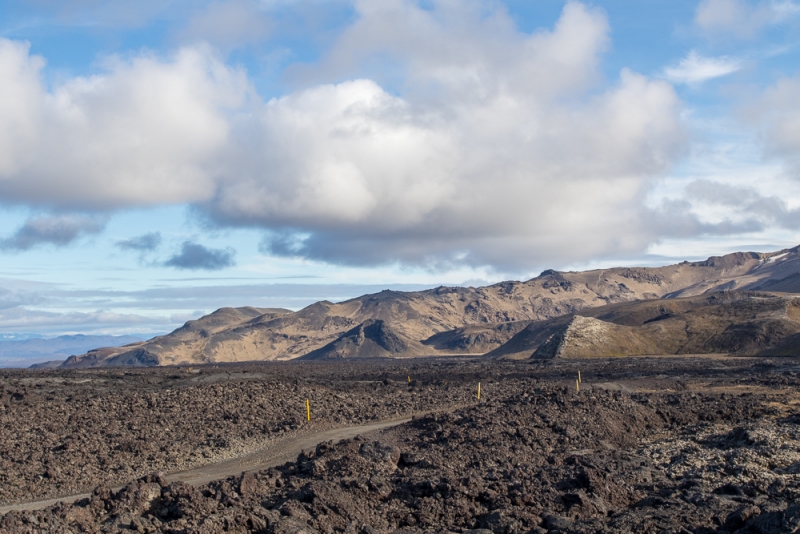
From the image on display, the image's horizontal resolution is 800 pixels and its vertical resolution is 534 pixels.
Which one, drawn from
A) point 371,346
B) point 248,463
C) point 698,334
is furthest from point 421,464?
point 371,346

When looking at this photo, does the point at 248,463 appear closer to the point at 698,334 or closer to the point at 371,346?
the point at 698,334

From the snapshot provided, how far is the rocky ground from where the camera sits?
1173 cm

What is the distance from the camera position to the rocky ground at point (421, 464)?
1173 cm

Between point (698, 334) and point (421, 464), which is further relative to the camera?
point (698, 334)

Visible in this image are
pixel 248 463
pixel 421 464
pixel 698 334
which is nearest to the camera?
pixel 421 464

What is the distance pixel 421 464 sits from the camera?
1720 cm

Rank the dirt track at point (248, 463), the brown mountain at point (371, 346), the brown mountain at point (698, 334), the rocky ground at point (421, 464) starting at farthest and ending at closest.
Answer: the brown mountain at point (371, 346)
the brown mountain at point (698, 334)
the dirt track at point (248, 463)
the rocky ground at point (421, 464)

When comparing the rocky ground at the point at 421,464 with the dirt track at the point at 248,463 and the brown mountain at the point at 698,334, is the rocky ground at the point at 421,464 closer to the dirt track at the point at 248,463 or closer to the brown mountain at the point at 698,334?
the dirt track at the point at 248,463

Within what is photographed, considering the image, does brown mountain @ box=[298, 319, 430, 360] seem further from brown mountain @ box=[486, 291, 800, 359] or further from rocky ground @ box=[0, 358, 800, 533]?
rocky ground @ box=[0, 358, 800, 533]

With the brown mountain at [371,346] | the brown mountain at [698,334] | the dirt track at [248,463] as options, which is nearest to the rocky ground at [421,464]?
the dirt track at [248,463]

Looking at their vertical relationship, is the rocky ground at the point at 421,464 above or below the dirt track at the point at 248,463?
above

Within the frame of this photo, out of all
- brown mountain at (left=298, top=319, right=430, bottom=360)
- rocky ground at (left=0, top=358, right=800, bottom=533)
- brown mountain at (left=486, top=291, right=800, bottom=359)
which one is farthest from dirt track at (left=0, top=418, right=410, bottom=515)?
brown mountain at (left=298, top=319, right=430, bottom=360)

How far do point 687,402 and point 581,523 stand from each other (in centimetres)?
1822

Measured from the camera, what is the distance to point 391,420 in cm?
3008
